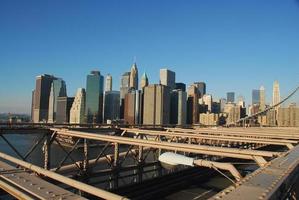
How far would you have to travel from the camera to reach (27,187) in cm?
876

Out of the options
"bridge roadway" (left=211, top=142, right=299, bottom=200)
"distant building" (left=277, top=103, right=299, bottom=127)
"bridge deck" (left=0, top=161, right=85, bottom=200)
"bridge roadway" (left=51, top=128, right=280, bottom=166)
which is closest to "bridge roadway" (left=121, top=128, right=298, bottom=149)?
"bridge roadway" (left=51, top=128, right=280, bottom=166)

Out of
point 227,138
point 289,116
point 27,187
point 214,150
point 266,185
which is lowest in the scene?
point 27,187

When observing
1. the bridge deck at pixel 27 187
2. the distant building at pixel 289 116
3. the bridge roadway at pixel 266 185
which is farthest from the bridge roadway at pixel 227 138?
the distant building at pixel 289 116

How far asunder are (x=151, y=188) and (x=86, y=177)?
11.6ft

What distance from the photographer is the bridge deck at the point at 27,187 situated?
25.6 feet

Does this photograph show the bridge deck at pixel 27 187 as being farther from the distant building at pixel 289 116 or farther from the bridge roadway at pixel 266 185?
the distant building at pixel 289 116

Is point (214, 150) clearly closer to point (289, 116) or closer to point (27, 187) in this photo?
point (27, 187)

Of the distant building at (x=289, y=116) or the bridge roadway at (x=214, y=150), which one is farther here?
the distant building at (x=289, y=116)

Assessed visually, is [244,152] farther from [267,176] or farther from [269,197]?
[269,197]

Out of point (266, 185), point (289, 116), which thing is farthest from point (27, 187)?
point (289, 116)

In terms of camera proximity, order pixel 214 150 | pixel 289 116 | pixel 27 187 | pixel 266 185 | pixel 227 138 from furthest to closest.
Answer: pixel 289 116
pixel 227 138
pixel 214 150
pixel 27 187
pixel 266 185

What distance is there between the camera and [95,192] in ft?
23.1

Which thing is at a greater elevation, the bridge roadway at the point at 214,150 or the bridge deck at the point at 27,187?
the bridge roadway at the point at 214,150

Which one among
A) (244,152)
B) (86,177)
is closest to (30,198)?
(244,152)
